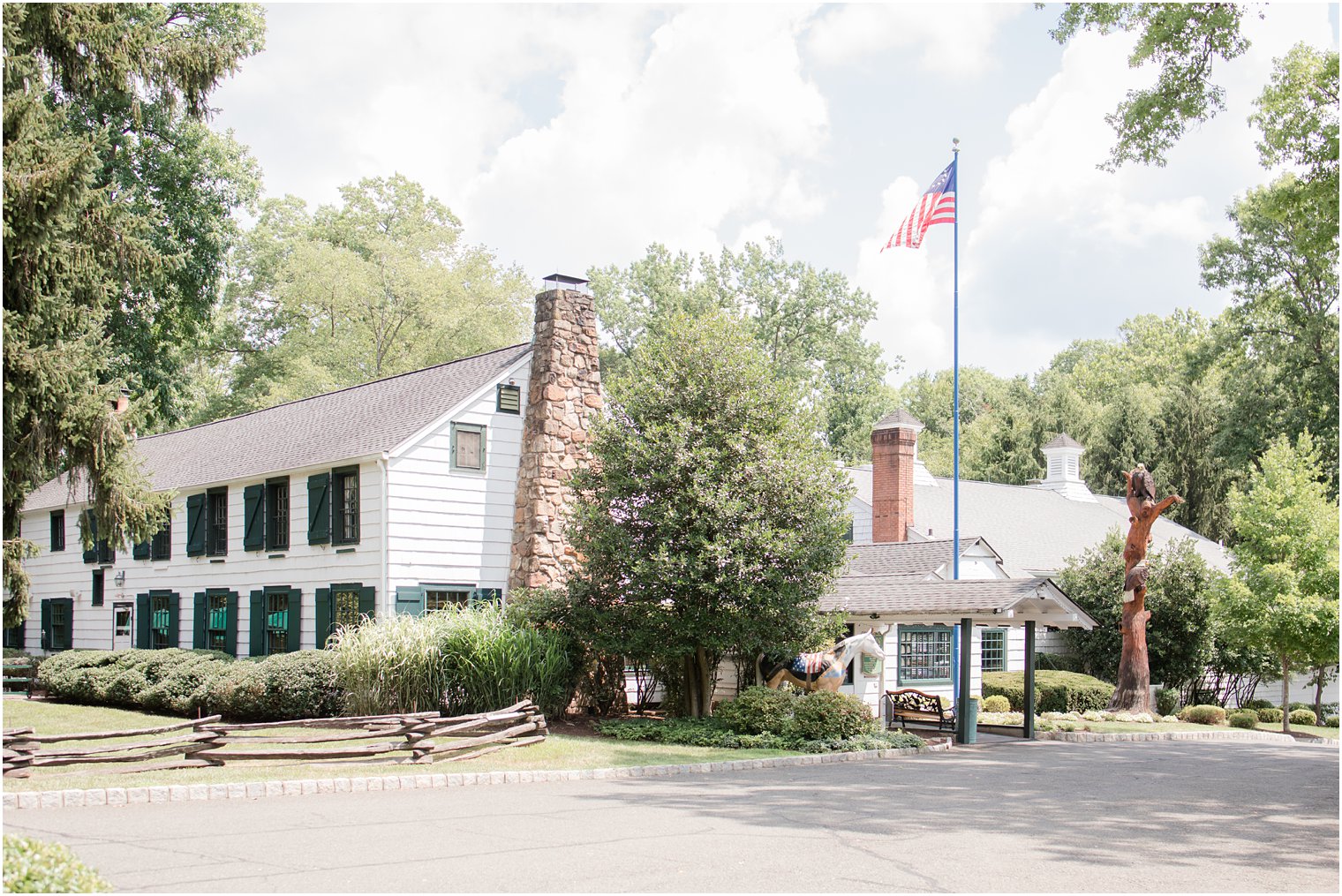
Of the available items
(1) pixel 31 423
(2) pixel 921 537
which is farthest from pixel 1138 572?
(1) pixel 31 423

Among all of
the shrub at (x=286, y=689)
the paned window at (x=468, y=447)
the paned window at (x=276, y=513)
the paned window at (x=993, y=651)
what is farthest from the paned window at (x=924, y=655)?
the paned window at (x=276, y=513)

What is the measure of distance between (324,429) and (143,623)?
6734 mm

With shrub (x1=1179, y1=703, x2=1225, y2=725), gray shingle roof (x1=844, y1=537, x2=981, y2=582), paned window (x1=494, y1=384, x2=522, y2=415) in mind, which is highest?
paned window (x1=494, y1=384, x2=522, y2=415)

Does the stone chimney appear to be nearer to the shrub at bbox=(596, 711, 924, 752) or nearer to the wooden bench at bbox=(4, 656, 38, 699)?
the shrub at bbox=(596, 711, 924, 752)

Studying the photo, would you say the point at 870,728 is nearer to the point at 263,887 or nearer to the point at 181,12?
the point at 263,887

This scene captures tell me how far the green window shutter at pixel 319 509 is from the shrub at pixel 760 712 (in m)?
8.57

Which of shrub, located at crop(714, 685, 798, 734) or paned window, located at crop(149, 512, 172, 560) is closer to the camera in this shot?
shrub, located at crop(714, 685, 798, 734)

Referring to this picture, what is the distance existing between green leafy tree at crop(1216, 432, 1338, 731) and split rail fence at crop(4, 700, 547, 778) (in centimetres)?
1915

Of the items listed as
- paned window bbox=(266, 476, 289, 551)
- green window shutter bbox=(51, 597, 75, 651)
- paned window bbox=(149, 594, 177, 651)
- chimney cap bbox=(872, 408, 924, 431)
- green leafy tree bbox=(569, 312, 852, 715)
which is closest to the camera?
green leafy tree bbox=(569, 312, 852, 715)

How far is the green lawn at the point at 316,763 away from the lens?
522 inches

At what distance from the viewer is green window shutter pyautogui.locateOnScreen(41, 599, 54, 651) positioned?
3123cm

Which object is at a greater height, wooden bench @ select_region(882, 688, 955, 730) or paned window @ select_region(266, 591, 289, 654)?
paned window @ select_region(266, 591, 289, 654)

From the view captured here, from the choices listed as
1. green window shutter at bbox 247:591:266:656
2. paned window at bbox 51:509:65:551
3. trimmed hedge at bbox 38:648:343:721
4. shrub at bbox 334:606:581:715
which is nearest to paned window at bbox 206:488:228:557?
green window shutter at bbox 247:591:266:656

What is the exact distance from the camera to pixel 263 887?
8.22 m
